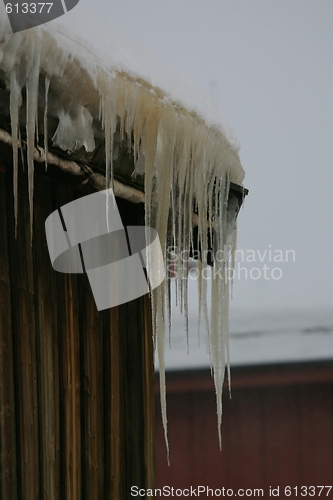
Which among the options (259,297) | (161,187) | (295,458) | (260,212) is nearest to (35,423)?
(161,187)

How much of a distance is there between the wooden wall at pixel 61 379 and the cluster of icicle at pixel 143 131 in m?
0.11

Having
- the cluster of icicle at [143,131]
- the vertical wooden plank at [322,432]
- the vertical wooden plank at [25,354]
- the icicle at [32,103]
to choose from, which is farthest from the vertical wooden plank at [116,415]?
the vertical wooden plank at [322,432]

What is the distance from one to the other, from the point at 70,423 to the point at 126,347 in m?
0.31

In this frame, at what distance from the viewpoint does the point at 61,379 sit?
116 centimetres

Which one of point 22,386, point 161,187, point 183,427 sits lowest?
point 183,427

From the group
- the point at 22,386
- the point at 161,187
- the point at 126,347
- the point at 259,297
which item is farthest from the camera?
the point at 259,297

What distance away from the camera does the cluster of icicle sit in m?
0.85

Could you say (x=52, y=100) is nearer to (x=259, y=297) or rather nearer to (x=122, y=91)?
(x=122, y=91)

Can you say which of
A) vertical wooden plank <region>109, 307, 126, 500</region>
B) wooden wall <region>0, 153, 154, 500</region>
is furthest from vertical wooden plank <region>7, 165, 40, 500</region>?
vertical wooden plank <region>109, 307, 126, 500</region>

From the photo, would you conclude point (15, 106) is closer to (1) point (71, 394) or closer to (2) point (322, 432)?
(1) point (71, 394)

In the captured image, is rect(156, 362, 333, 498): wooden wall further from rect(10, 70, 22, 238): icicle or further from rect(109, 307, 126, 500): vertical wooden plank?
rect(10, 70, 22, 238): icicle

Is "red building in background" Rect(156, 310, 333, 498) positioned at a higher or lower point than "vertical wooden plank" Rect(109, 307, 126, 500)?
lower

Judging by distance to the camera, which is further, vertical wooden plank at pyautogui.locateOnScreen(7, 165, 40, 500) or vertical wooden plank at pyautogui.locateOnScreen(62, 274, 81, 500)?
vertical wooden plank at pyautogui.locateOnScreen(62, 274, 81, 500)

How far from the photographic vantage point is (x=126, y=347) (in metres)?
1.42
